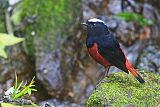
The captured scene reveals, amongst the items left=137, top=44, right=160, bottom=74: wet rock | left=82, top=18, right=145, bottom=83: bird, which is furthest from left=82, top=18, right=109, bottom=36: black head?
left=137, top=44, right=160, bottom=74: wet rock

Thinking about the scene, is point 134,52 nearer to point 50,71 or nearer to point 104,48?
point 50,71

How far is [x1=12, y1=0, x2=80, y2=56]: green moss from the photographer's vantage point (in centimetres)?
835

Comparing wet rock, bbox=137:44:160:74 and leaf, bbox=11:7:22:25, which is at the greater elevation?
leaf, bbox=11:7:22:25

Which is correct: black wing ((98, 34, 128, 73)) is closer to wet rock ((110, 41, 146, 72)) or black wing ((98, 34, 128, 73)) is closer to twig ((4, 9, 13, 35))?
wet rock ((110, 41, 146, 72))

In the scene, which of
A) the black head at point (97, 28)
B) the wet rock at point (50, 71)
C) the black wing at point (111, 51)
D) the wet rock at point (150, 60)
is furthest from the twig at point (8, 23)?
the black wing at point (111, 51)

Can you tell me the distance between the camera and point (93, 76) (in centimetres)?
839

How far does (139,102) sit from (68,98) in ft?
13.8

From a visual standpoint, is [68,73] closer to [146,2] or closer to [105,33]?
[146,2]

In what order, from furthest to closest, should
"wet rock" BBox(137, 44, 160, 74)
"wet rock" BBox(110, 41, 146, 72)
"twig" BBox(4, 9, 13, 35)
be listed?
"twig" BBox(4, 9, 13, 35) → "wet rock" BBox(110, 41, 146, 72) → "wet rock" BBox(137, 44, 160, 74)

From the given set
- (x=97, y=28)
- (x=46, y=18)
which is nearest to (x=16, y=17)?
(x=46, y=18)

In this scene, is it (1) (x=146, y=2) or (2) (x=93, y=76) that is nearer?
(2) (x=93, y=76)

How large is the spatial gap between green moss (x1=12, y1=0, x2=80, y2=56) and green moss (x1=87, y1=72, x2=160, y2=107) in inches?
144

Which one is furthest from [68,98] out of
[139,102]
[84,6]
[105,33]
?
[139,102]

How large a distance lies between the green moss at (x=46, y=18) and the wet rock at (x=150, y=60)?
152cm
